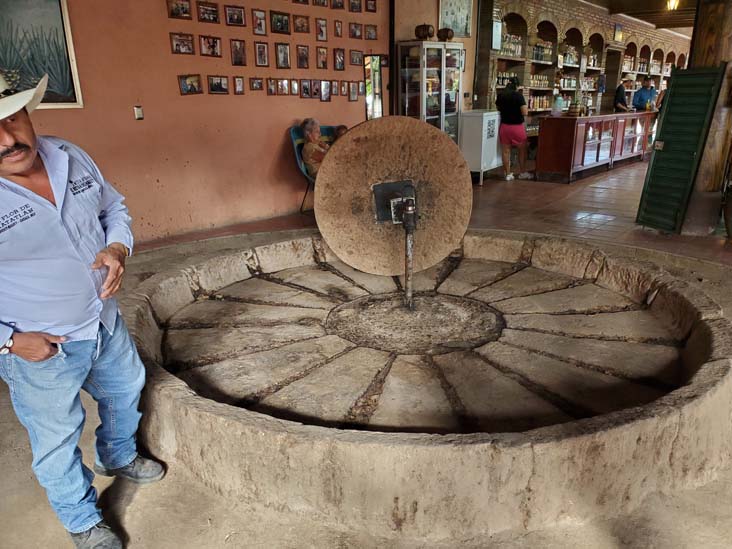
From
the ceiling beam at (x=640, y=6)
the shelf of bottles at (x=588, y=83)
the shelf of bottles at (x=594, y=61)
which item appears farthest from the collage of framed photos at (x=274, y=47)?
the shelf of bottles at (x=594, y=61)

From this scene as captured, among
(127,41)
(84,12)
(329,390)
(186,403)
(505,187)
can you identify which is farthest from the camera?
(505,187)

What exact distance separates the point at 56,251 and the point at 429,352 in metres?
1.90

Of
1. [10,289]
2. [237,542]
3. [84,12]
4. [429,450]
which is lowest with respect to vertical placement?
[237,542]

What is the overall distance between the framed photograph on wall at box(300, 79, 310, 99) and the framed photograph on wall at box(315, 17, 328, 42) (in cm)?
60

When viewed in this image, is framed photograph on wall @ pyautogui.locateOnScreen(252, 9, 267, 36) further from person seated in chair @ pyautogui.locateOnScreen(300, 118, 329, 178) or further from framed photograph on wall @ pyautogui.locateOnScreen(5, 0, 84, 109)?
framed photograph on wall @ pyautogui.locateOnScreen(5, 0, 84, 109)

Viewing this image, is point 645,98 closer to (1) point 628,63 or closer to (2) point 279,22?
(1) point 628,63

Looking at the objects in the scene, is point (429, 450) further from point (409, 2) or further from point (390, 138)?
point (409, 2)

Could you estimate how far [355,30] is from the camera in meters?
7.49

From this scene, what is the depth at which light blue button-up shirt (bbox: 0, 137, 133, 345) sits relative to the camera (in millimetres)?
1580

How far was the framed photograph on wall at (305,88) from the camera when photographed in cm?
699

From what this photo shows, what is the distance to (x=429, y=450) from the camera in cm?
178

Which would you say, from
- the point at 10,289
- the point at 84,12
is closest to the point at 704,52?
the point at 84,12

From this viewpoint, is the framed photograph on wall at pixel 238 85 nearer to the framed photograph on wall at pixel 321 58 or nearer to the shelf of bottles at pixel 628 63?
the framed photograph on wall at pixel 321 58

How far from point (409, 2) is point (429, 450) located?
815cm
